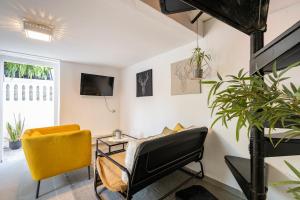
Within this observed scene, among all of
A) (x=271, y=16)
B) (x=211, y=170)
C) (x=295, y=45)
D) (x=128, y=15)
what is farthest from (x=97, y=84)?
(x=295, y=45)

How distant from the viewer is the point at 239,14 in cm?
83

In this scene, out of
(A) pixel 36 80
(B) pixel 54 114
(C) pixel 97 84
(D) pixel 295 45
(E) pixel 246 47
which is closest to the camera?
(D) pixel 295 45

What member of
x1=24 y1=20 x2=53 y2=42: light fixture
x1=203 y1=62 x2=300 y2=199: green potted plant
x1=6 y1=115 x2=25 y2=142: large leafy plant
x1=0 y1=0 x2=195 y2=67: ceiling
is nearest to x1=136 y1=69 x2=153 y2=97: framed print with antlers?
x1=0 y1=0 x2=195 y2=67: ceiling

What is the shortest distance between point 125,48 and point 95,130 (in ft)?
8.32

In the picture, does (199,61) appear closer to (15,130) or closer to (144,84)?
(144,84)

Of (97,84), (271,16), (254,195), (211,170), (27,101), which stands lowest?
(211,170)

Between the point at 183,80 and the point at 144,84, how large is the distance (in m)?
1.21

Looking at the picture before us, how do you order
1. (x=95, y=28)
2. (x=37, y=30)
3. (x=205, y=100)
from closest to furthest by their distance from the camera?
(x=37, y=30)
(x=95, y=28)
(x=205, y=100)

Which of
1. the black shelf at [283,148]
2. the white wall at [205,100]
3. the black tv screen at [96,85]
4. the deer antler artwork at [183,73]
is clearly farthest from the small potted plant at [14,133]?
the black shelf at [283,148]

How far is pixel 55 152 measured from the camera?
6.46 ft

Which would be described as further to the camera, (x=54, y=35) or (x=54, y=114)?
(x=54, y=114)

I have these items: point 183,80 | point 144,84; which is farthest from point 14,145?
point 183,80

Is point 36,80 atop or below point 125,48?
below

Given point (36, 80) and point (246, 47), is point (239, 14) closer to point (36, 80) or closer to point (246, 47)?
point (246, 47)
